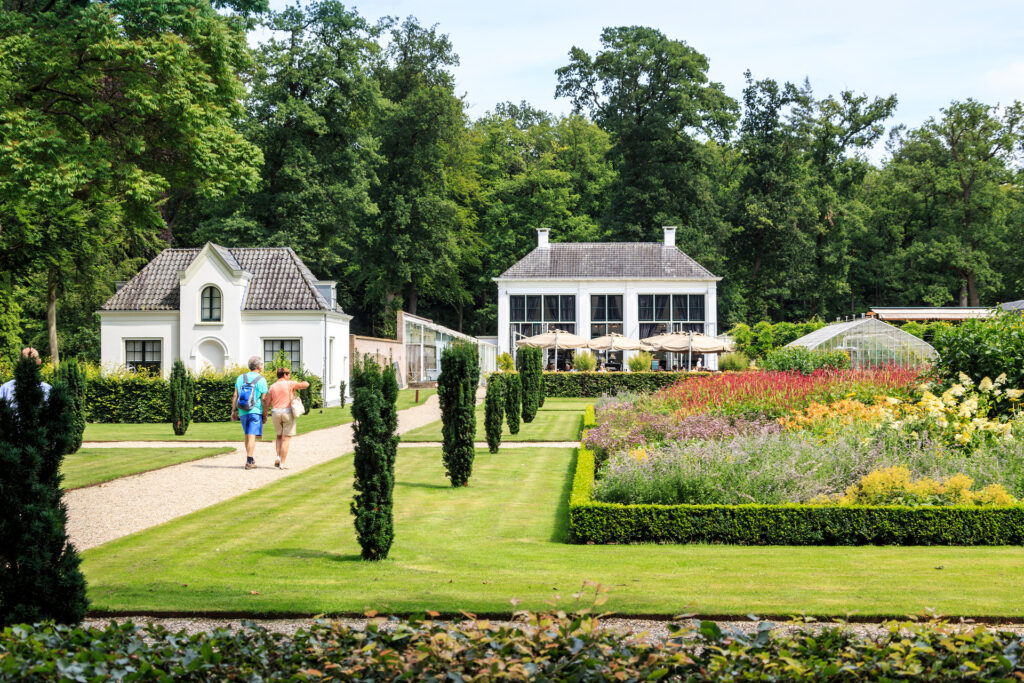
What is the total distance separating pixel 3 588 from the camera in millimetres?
4867

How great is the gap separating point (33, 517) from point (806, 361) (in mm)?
26963

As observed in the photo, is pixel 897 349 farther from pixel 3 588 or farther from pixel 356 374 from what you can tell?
pixel 3 588

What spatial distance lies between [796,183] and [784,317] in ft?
31.0

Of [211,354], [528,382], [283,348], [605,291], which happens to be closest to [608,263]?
[605,291]

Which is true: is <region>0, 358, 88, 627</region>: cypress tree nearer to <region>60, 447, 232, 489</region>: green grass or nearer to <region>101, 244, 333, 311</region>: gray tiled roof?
<region>60, 447, 232, 489</region>: green grass

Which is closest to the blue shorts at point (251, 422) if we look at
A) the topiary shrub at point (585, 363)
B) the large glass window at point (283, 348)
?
the large glass window at point (283, 348)

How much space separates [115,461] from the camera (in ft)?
48.3

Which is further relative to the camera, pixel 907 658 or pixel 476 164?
pixel 476 164

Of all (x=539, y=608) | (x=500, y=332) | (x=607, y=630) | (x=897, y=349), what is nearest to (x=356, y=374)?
(x=539, y=608)

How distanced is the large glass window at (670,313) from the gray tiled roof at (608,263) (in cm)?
122

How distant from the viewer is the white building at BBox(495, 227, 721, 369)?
47406 millimetres

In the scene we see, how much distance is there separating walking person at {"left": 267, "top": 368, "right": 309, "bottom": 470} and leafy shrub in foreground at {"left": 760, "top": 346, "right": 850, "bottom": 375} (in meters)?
17.8

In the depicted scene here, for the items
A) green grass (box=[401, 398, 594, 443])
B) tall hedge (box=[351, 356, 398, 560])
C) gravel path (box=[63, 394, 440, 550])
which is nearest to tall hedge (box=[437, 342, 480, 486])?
gravel path (box=[63, 394, 440, 550])

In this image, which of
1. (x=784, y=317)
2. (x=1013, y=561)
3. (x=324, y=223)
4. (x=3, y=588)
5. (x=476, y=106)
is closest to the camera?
(x=3, y=588)
